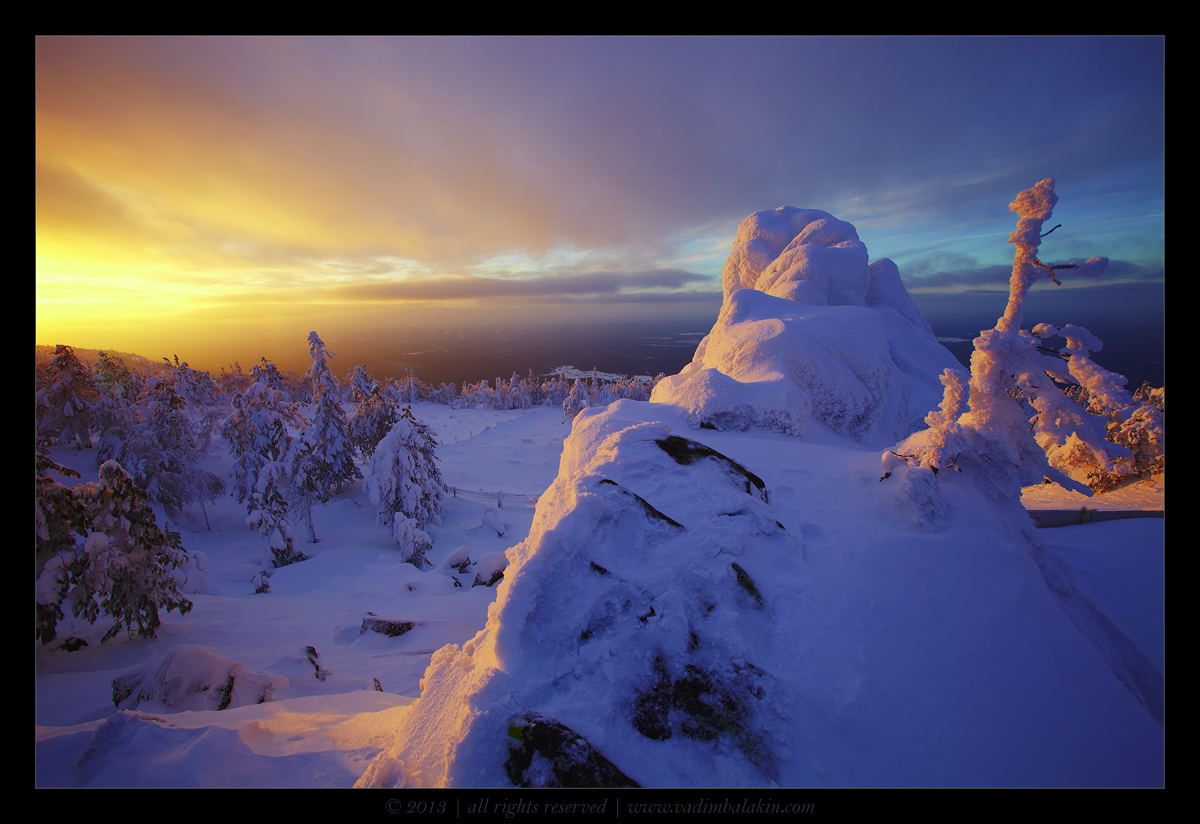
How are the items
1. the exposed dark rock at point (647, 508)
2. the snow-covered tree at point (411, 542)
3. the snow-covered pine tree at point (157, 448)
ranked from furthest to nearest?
1. the snow-covered tree at point (411, 542)
2. the snow-covered pine tree at point (157, 448)
3. the exposed dark rock at point (647, 508)

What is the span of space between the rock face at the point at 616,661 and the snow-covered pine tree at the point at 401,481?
1407 cm

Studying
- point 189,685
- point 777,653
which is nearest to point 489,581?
point 189,685

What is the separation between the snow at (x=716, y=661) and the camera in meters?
3.13

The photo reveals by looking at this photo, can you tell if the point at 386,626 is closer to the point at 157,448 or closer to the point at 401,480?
the point at 157,448

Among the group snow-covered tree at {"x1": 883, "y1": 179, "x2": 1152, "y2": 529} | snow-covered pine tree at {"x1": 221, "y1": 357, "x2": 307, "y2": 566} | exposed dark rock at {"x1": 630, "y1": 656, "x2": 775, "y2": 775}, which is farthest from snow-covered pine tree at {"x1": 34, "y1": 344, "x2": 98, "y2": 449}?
snow-covered tree at {"x1": 883, "y1": 179, "x2": 1152, "y2": 529}

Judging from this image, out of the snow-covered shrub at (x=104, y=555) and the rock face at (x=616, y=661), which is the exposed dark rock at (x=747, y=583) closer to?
the rock face at (x=616, y=661)

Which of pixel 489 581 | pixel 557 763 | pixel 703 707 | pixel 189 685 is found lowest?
pixel 489 581

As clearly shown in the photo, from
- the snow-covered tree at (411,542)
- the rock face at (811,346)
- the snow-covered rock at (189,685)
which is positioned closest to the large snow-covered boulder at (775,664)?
the rock face at (811,346)

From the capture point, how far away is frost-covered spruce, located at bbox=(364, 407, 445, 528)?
53.7 feet

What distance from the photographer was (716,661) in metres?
3.50

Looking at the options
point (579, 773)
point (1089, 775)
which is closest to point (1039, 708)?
point (1089, 775)

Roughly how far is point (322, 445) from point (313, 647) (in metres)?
14.1
